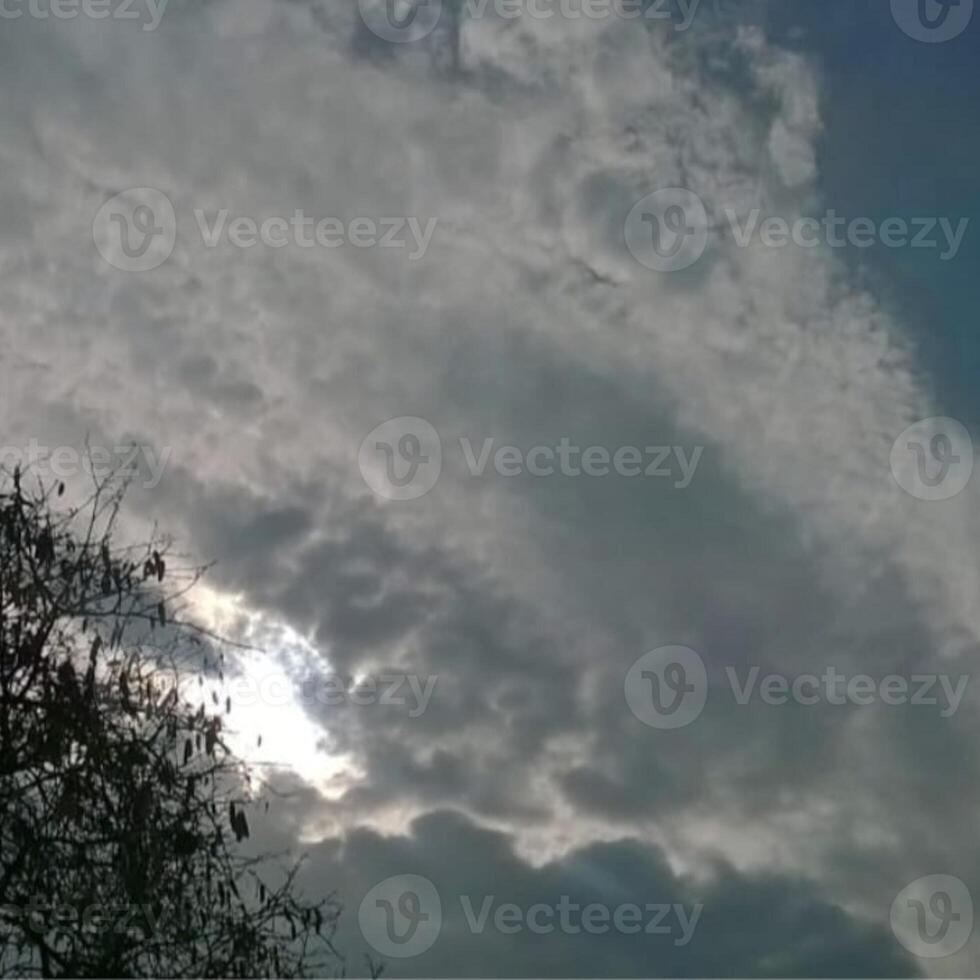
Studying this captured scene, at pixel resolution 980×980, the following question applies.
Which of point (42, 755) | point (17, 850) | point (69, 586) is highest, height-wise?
point (69, 586)

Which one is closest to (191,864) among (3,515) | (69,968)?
(69,968)

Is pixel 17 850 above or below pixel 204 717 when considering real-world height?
below

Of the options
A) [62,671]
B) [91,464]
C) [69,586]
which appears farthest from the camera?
[91,464]

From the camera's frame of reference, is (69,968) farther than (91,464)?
No

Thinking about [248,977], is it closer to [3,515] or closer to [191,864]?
[191,864]

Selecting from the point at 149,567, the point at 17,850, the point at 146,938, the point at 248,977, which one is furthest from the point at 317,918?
the point at 149,567

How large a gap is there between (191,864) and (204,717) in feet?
3.92

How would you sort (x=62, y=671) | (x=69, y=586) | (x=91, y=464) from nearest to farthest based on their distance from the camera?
1. (x=62, y=671)
2. (x=69, y=586)
3. (x=91, y=464)

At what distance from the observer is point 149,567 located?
34.9 ft

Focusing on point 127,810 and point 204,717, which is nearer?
point 127,810

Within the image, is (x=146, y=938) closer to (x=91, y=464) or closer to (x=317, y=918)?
(x=317, y=918)

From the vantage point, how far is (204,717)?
34.7 feet

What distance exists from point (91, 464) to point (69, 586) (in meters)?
1.42

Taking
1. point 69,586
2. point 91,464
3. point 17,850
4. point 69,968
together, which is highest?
point 91,464
